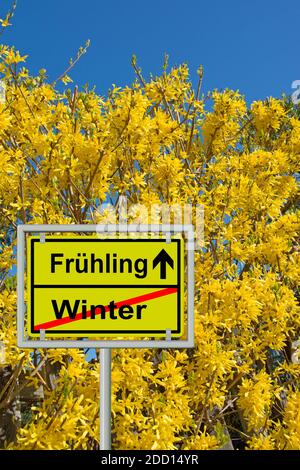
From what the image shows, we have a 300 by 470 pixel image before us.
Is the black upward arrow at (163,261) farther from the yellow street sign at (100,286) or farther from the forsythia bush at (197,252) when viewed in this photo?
the forsythia bush at (197,252)

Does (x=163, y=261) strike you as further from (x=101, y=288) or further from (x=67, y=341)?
(x=67, y=341)

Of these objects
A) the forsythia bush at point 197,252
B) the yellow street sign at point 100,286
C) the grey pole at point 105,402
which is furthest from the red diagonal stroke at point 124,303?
the forsythia bush at point 197,252

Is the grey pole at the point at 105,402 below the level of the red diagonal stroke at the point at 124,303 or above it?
below

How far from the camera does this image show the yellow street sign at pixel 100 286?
3.06 metres

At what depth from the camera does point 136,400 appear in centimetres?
435

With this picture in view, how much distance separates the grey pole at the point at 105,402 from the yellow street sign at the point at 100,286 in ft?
0.70

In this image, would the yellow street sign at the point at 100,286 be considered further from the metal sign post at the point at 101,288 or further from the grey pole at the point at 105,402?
the grey pole at the point at 105,402

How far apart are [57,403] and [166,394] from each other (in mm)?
743

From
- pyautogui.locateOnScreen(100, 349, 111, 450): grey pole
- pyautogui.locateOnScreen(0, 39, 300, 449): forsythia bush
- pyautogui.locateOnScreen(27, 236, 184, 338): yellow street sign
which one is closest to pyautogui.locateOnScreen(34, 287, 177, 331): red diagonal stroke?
pyautogui.locateOnScreen(27, 236, 184, 338): yellow street sign

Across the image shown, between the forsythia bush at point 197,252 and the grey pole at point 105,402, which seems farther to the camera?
the forsythia bush at point 197,252

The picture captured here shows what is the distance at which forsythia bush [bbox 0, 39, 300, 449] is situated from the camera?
Result: 4.25 meters

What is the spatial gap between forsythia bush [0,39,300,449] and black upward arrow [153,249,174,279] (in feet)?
4.15

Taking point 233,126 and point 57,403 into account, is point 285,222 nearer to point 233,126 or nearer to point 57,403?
point 233,126

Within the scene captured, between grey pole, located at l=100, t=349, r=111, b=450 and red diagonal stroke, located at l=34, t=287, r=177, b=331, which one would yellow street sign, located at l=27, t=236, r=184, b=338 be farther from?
grey pole, located at l=100, t=349, r=111, b=450
